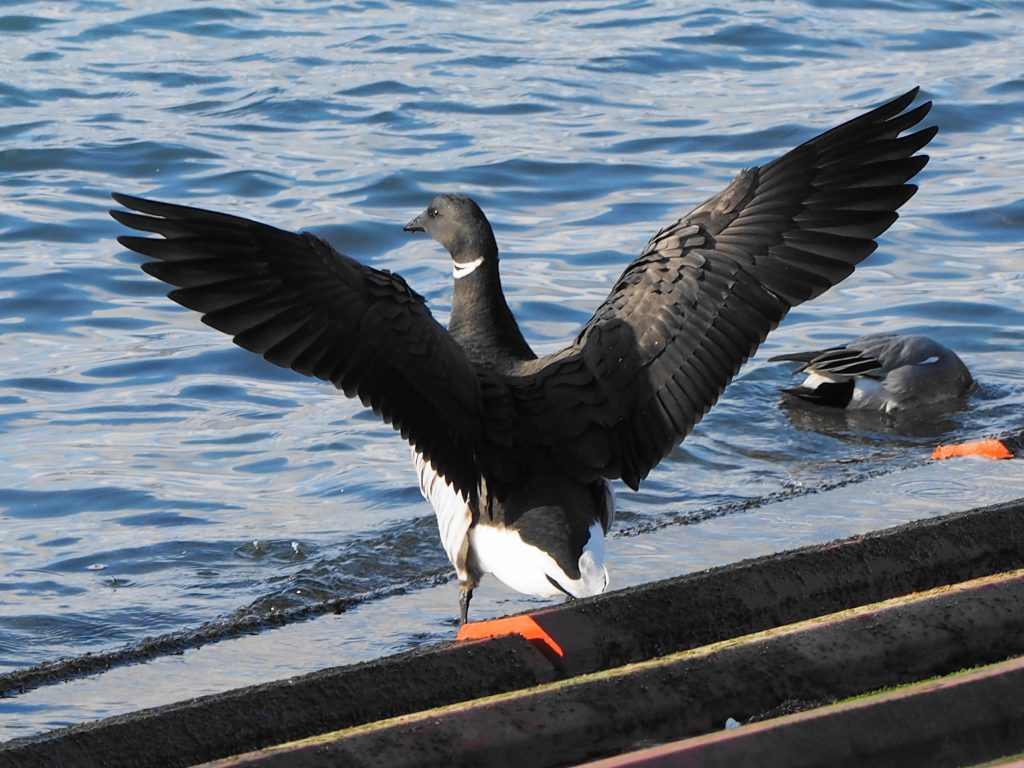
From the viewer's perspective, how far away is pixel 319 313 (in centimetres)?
436

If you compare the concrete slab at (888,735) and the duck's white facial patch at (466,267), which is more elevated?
the duck's white facial patch at (466,267)

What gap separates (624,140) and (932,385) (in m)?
5.09

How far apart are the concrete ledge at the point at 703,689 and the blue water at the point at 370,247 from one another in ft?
6.81

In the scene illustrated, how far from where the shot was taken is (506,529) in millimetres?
4910

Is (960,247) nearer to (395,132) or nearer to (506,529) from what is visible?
(395,132)

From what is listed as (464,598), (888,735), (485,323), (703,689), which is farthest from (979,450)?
(888,735)

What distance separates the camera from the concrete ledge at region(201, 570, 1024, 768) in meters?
2.56

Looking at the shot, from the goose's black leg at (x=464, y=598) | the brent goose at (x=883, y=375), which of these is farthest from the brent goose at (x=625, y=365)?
the brent goose at (x=883, y=375)

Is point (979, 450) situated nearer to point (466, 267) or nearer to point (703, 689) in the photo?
point (466, 267)

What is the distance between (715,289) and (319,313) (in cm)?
119

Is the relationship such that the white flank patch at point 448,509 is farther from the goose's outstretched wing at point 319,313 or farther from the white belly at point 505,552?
the goose's outstretched wing at point 319,313

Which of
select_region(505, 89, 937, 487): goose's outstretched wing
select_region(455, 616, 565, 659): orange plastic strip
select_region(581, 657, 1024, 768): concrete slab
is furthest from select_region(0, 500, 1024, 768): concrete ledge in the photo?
select_region(505, 89, 937, 487): goose's outstretched wing

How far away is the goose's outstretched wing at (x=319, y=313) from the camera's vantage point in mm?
4152

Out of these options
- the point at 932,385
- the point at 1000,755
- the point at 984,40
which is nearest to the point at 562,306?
the point at 932,385
